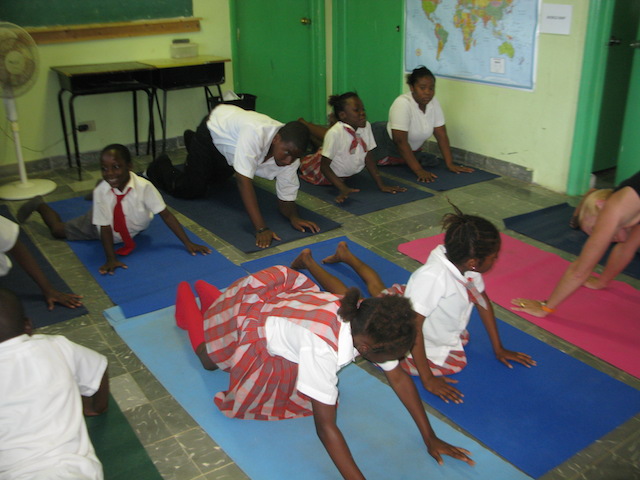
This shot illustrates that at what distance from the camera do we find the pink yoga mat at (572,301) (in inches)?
98.2

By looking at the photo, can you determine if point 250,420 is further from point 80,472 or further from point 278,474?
point 80,472

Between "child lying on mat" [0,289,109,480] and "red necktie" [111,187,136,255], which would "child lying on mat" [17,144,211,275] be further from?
"child lying on mat" [0,289,109,480]

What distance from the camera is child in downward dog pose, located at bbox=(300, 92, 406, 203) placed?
402cm

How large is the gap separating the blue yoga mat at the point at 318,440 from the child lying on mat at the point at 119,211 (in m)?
0.95

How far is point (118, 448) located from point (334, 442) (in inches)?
31.1

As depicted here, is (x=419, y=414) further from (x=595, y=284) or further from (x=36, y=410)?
(x=595, y=284)

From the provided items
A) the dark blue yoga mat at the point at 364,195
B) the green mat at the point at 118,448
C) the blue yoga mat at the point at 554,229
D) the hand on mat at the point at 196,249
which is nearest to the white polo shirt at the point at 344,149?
the dark blue yoga mat at the point at 364,195

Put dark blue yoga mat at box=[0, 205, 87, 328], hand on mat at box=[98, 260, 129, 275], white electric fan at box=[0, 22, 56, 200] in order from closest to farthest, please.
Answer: dark blue yoga mat at box=[0, 205, 87, 328] < hand on mat at box=[98, 260, 129, 275] < white electric fan at box=[0, 22, 56, 200]

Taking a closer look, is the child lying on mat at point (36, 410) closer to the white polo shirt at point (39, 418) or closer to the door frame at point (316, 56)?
the white polo shirt at point (39, 418)

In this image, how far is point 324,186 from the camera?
448cm

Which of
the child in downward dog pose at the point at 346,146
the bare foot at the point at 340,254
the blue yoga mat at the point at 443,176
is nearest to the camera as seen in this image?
the bare foot at the point at 340,254

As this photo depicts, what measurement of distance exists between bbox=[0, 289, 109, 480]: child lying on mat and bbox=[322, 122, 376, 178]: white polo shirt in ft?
9.21

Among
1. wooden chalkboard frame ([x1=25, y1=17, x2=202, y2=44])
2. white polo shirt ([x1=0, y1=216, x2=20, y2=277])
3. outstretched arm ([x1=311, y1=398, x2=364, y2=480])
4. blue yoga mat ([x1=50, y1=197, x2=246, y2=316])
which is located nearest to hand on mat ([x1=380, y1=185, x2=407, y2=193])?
blue yoga mat ([x1=50, y1=197, x2=246, y2=316])

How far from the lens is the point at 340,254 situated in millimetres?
3033
